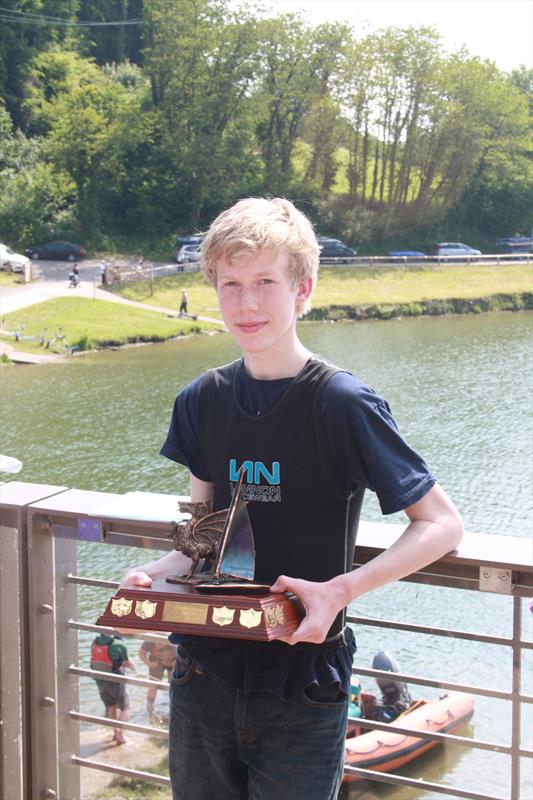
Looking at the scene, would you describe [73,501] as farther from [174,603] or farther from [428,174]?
[428,174]

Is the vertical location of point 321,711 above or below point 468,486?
above

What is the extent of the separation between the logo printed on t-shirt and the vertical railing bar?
692mm

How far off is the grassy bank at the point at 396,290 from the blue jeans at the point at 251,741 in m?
39.9

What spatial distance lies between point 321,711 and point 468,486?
16534 millimetres

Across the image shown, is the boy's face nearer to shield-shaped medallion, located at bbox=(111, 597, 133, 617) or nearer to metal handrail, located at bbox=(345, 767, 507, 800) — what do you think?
shield-shaped medallion, located at bbox=(111, 597, 133, 617)

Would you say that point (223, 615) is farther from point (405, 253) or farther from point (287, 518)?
point (405, 253)

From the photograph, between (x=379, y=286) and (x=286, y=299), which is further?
(x=379, y=286)

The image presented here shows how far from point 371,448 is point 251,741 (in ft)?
2.40

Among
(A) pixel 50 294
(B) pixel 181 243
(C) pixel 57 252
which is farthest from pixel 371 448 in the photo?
(B) pixel 181 243

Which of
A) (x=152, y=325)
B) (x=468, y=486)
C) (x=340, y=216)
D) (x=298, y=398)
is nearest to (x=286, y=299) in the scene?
(x=298, y=398)

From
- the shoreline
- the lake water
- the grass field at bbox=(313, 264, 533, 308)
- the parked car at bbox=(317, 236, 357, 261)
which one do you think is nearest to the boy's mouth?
the lake water

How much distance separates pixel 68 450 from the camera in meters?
20.7

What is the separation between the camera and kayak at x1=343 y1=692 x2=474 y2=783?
22.9 ft

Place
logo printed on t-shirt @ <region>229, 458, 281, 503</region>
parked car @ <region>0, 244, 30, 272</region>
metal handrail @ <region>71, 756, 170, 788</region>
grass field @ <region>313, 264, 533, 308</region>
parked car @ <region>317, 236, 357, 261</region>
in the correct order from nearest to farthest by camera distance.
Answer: logo printed on t-shirt @ <region>229, 458, 281, 503</region> → metal handrail @ <region>71, 756, 170, 788</region> → parked car @ <region>0, 244, 30, 272</region> → grass field @ <region>313, 264, 533, 308</region> → parked car @ <region>317, 236, 357, 261</region>
